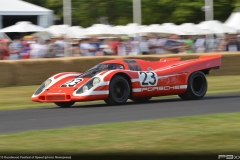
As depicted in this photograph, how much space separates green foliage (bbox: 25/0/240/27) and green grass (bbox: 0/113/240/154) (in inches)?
1201

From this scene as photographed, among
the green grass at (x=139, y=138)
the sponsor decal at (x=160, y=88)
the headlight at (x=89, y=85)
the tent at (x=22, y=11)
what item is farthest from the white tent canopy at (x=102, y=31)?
the green grass at (x=139, y=138)

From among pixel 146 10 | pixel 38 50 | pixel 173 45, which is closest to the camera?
pixel 38 50

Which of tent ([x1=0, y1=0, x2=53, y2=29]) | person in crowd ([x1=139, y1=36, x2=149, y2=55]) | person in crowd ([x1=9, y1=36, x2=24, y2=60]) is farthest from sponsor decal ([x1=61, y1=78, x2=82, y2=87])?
tent ([x1=0, y1=0, x2=53, y2=29])

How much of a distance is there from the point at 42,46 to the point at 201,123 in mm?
11514

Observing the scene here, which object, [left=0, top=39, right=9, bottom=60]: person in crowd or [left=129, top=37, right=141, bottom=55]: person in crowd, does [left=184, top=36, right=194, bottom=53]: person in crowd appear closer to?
[left=129, top=37, right=141, bottom=55]: person in crowd

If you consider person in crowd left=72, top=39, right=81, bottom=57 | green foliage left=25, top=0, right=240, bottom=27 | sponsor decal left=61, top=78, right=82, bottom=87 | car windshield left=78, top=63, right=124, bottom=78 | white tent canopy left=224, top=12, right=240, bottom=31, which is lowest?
sponsor decal left=61, top=78, right=82, bottom=87

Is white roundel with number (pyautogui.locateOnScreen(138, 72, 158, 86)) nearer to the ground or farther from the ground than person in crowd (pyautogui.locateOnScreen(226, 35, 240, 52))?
nearer to the ground

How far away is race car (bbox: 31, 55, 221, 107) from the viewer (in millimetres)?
11305

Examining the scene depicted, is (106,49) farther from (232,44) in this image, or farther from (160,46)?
(232,44)

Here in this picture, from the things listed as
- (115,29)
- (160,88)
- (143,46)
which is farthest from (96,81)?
(115,29)

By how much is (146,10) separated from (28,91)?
1022 inches

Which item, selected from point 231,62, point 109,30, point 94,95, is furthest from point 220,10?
point 94,95

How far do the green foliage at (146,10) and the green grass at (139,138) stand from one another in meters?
30.5

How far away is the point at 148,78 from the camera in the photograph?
1198cm
